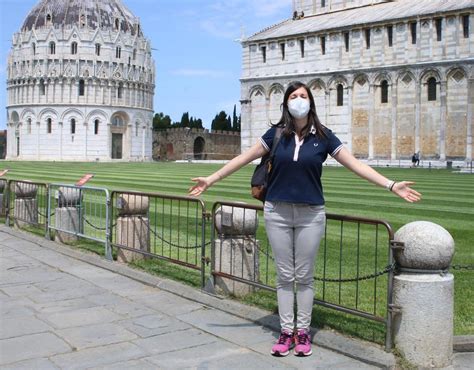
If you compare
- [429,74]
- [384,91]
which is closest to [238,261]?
[429,74]

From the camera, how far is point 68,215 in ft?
36.4

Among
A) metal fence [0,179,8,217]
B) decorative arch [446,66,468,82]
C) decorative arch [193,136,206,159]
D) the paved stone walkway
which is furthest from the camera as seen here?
decorative arch [193,136,206,159]

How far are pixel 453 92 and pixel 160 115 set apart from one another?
8985cm

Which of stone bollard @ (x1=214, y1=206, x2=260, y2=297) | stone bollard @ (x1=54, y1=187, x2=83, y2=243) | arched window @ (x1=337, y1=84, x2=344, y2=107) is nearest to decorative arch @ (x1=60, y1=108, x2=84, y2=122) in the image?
→ arched window @ (x1=337, y1=84, x2=344, y2=107)

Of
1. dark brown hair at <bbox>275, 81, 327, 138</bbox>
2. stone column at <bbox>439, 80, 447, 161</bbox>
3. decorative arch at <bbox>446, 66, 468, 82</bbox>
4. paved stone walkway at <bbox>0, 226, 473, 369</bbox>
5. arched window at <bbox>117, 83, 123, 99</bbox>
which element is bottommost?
paved stone walkway at <bbox>0, 226, 473, 369</bbox>

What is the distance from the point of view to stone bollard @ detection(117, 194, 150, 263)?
904 cm

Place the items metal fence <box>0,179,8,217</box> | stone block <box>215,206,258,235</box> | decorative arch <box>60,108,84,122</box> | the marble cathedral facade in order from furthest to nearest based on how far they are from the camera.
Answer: decorative arch <box>60,108,84,122</box>
the marble cathedral facade
metal fence <box>0,179,8,217</box>
stone block <box>215,206,258,235</box>

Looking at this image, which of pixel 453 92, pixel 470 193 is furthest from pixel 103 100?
pixel 470 193

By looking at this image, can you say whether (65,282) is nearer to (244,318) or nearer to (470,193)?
(244,318)

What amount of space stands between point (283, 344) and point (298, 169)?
4.88ft

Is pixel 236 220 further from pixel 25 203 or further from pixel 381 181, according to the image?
pixel 25 203

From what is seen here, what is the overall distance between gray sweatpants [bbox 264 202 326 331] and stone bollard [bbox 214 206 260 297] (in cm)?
159

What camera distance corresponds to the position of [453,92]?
49.0 metres

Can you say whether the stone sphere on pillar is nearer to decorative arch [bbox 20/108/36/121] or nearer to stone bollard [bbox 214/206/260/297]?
stone bollard [bbox 214/206/260/297]
